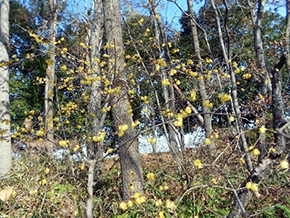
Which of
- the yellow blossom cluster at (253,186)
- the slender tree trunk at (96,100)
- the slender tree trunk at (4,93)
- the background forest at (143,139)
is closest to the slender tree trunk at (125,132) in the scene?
the background forest at (143,139)

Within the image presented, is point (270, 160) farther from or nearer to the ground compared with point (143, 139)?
nearer to the ground

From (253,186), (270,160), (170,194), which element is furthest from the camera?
(170,194)

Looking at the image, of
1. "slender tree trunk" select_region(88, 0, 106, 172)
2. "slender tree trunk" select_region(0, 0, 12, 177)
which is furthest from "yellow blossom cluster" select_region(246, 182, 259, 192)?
"slender tree trunk" select_region(0, 0, 12, 177)

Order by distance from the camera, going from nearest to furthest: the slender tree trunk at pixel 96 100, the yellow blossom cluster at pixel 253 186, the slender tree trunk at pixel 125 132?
1. the yellow blossom cluster at pixel 253 186
2. the slender tree trunk at pixel 96 100
3. the slender tree trunk at pixel 125 132

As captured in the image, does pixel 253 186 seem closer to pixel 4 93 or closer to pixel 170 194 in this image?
pixel 170 194

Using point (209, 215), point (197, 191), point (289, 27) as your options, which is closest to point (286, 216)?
point (209, 215)

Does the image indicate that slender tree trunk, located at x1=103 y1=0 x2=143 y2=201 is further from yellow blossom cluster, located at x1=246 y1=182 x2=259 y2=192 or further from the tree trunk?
yellow blossom cluster, located at x1=246 y1=182 x2=259 y2=192

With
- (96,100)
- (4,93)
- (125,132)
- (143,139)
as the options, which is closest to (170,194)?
(143,139)

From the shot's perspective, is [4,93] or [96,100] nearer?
[96,100]

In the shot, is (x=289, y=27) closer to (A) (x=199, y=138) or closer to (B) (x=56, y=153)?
(A) (x=199, y=138)

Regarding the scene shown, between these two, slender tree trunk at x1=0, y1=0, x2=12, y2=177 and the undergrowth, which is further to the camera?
slender tree trunk at x1=0, y1=0, x2=12, y2=177

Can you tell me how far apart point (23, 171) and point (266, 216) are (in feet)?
11.6

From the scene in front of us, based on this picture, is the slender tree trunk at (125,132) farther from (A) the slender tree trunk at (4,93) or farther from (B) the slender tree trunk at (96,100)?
(A) the slender tree trunk at (4,93)

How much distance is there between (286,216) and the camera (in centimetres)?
218
